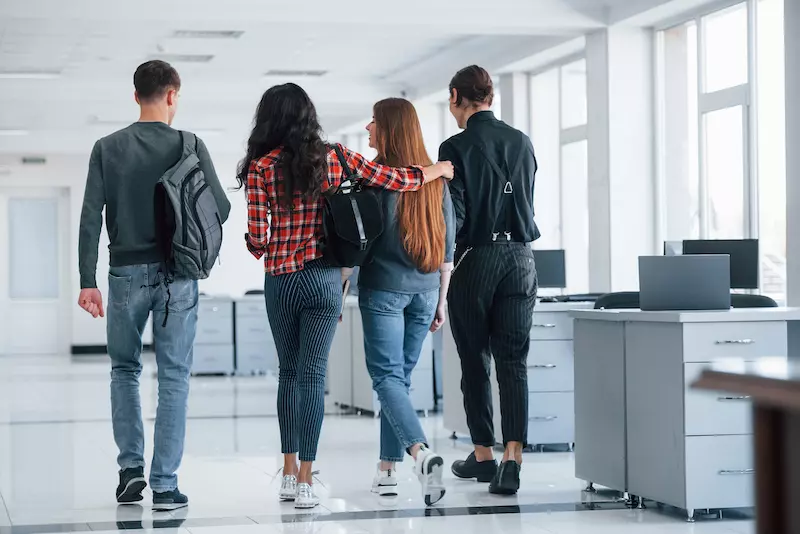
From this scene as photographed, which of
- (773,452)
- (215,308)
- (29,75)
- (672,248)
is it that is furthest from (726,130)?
(29,75)

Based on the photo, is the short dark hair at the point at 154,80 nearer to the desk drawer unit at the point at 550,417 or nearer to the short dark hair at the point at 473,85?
the short dark hair at the point at 473,85

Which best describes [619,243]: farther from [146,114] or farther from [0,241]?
[0,241]

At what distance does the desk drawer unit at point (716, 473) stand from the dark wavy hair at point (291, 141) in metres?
1.59

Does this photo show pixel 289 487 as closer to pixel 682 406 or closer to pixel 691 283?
pixel 682 406

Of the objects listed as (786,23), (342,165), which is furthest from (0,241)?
(342,165)

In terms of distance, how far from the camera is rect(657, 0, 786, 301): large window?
763cm

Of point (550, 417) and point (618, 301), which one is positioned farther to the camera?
point (550, 417)

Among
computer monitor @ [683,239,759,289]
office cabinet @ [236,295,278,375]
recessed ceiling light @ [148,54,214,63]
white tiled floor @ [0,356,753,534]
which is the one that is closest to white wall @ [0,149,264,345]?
office cabinet @ [236,295,278,375]

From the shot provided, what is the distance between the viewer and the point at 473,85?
4.75 metres

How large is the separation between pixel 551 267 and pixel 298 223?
388 cm

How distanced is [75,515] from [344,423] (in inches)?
142

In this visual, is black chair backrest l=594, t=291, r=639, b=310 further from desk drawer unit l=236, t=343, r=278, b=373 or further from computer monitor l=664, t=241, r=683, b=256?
desk drawer unit l=236, t=343, r=278, b=373

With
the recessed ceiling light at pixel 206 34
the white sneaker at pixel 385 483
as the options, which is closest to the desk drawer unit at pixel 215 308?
the recessed ceiling light at pixel 206 34

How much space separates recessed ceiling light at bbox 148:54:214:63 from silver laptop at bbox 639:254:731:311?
25.4 ft
